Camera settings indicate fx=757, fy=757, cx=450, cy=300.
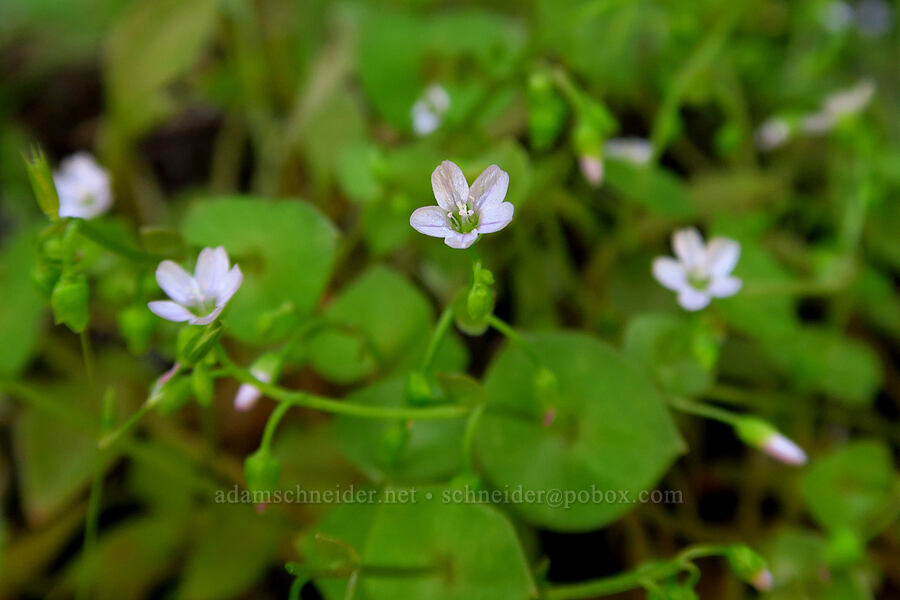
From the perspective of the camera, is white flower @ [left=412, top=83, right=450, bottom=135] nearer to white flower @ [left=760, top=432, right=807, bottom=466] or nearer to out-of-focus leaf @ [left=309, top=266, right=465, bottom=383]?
out-of-focus leaf @ [left=309, top=266, right=465, bottom=383]

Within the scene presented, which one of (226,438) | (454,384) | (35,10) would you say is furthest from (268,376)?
(35,10)

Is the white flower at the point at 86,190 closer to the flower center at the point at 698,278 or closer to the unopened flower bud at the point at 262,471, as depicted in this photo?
the unopened flower bud at the point at 262,471

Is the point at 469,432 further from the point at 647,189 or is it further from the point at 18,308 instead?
the point at 18,308

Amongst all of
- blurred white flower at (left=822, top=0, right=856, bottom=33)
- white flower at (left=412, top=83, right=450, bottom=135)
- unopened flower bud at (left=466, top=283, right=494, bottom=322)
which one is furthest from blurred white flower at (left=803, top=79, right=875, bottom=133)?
unopened flower bud at (left=466, top=283, right=494, bottom=322)

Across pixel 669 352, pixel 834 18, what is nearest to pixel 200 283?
pixel 669 352

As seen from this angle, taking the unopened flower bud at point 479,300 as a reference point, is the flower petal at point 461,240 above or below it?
above

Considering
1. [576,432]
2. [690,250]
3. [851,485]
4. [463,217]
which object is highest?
[463,217]

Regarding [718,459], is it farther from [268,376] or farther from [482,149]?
[268,376]

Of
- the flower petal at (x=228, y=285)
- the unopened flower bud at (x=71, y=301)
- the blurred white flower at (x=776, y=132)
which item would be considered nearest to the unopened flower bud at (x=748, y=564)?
the flower petal at (x=228, y=285)
